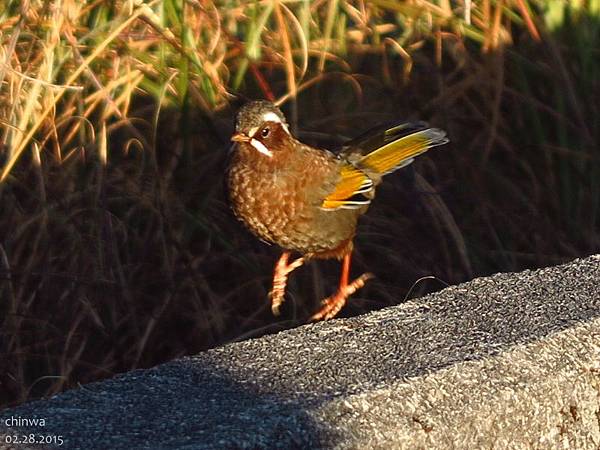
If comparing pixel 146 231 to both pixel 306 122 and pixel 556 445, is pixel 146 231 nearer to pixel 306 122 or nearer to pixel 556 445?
pixel 306 122

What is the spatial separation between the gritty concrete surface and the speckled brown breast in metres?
1.07

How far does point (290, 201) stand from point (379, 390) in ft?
6.04

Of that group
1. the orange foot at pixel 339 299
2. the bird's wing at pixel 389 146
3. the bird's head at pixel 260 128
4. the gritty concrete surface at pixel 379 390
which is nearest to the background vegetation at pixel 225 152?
the orange foot at pixel 339 299

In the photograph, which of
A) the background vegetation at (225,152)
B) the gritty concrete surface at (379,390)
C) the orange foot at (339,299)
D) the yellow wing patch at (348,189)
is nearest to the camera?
the gritty concrete surface at (379,390)

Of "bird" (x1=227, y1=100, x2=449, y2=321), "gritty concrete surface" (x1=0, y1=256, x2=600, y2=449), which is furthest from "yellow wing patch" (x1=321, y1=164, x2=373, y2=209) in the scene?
"gritty concrete surface" (x1=0, y1=256, x2=600, y2=449)

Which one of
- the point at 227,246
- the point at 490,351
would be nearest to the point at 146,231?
the point at 227,246

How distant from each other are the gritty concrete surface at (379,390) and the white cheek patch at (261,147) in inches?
47.4

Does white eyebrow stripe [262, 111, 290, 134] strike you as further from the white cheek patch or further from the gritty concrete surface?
the gritty concrete surface

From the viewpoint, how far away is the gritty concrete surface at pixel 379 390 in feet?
8.73

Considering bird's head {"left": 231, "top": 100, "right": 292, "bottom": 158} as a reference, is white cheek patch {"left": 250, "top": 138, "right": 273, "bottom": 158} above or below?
below

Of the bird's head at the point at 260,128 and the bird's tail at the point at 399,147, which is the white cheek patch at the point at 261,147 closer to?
the bird's head at the point at 260,128

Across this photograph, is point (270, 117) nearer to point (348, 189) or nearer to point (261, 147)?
point (261, 147)

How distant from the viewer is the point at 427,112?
5461mm

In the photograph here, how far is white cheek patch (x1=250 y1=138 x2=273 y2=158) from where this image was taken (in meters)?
4.59
